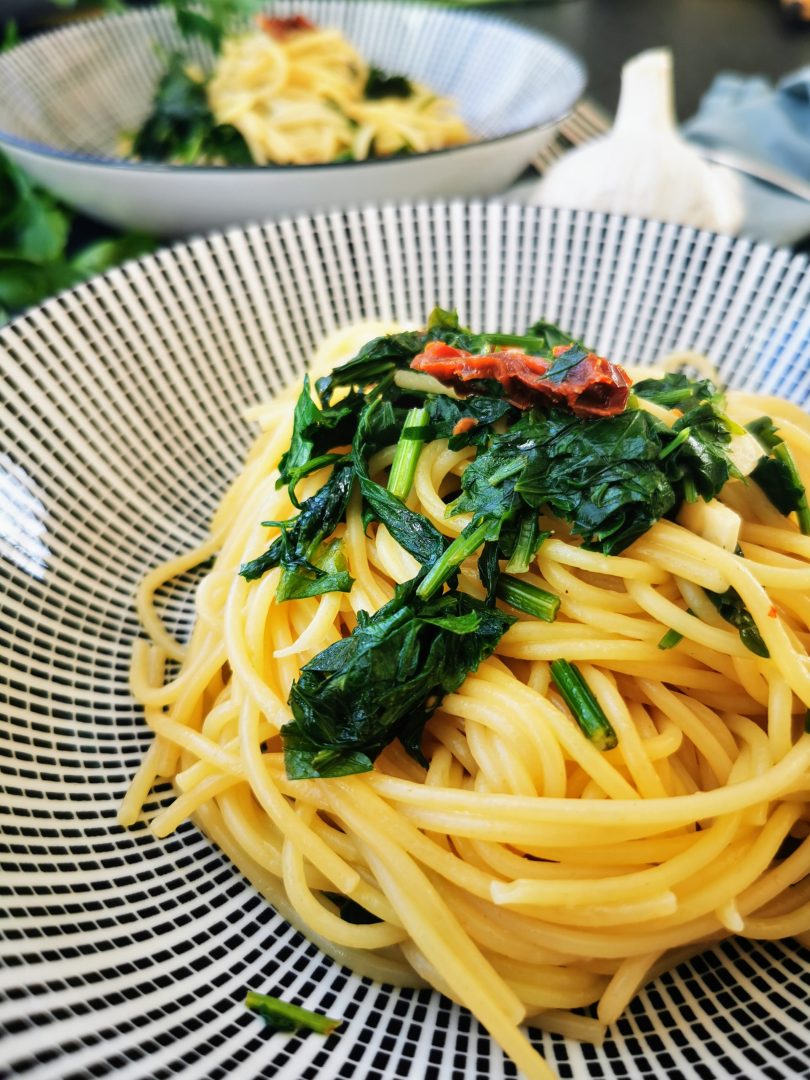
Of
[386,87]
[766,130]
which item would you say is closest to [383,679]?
[766,130]

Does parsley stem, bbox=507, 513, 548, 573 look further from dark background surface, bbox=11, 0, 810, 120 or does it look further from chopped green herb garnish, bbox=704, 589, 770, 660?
dark background surface, bbox=11, 0, 810, 120

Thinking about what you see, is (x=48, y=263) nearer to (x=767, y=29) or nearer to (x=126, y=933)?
(x=126, y=933)

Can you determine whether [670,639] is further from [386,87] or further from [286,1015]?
[386,87]

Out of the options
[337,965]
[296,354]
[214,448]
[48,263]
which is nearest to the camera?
[337,965]

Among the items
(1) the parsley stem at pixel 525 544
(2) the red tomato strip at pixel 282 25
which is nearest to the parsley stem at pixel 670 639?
(1) the parsley stem at pixel 525 544

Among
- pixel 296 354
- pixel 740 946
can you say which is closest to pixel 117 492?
pixel 296 354

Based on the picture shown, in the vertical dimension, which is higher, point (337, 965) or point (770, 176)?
point (770, 176)

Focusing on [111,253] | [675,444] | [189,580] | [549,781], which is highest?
[675,444]
